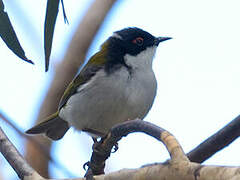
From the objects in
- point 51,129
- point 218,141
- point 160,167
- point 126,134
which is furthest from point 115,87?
point 160,167

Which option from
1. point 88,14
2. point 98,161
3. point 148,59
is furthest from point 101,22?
point 98,161

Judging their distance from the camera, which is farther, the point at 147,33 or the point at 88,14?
the point at 88,14

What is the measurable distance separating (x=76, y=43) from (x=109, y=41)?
2622 millimetres

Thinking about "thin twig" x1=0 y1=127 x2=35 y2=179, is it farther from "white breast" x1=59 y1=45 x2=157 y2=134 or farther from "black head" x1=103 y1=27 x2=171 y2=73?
"black head" x1=103 y1=27 x2=171 y2=73

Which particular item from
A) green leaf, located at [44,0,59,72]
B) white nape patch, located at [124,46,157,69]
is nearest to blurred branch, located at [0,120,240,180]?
green leaf, located at [44,0,59,72]

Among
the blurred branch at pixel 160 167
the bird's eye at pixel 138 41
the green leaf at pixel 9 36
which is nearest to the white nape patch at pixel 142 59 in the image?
the bird's eye at pixel 138 41

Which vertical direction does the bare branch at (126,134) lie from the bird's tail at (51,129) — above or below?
above

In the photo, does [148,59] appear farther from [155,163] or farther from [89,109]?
[155,163]

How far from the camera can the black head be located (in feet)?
18.1

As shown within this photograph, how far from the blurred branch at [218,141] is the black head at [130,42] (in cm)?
272

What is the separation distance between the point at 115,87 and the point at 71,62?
338 cm

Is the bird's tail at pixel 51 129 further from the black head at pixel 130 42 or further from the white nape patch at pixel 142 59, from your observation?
the white nape patch at pixel 142 59

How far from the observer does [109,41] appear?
5918mm

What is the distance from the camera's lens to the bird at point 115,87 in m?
4.98
